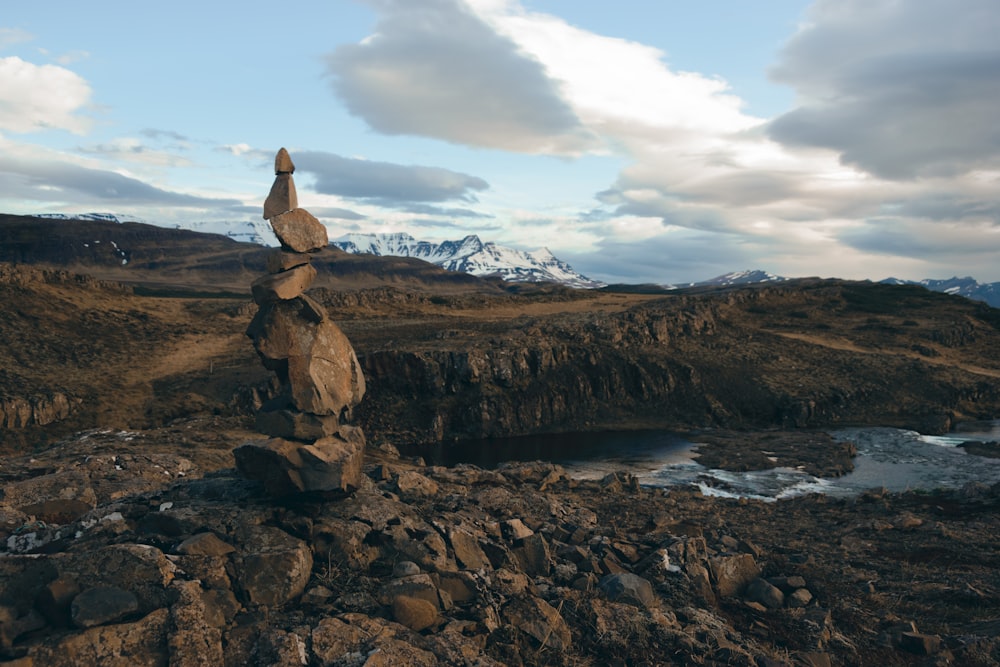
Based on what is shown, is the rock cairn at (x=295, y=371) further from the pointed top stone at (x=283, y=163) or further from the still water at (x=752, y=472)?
the still water at (x=752, y=472)

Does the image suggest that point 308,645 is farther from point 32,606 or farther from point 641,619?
point 641,619

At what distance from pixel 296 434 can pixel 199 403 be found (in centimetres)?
3525

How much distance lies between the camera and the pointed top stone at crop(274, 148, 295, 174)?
15.6 m

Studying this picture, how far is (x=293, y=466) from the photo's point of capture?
1476 cm

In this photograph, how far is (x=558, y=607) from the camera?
13.9 m

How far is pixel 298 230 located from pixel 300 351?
118 inches

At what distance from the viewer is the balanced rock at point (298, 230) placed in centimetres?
1561

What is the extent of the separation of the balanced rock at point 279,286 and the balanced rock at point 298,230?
65 cm

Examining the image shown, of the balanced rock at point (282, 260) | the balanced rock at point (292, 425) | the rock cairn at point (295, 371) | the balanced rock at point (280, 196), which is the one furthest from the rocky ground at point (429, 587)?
the balanced rock at point (280, 196)

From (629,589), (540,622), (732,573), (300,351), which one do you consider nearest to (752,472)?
(732,573)

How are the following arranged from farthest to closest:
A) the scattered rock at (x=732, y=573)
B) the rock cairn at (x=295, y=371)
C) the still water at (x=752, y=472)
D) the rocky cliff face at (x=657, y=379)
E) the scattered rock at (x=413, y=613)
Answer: the rocky cliff face at (x=657, y=379) → the still water at (x=752, y=472) → the scattered rock at (x=732, y=573) → the rock cairn at (x=295, y=371) → the scattered rock at (x=413, y=613)

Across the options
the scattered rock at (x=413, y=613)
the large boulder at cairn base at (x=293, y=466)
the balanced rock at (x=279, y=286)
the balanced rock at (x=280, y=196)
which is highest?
the balanced rock at (x=280, y=196)

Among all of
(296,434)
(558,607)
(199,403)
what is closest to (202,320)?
(199,403)

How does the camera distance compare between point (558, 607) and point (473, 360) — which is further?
point (473, 360)
